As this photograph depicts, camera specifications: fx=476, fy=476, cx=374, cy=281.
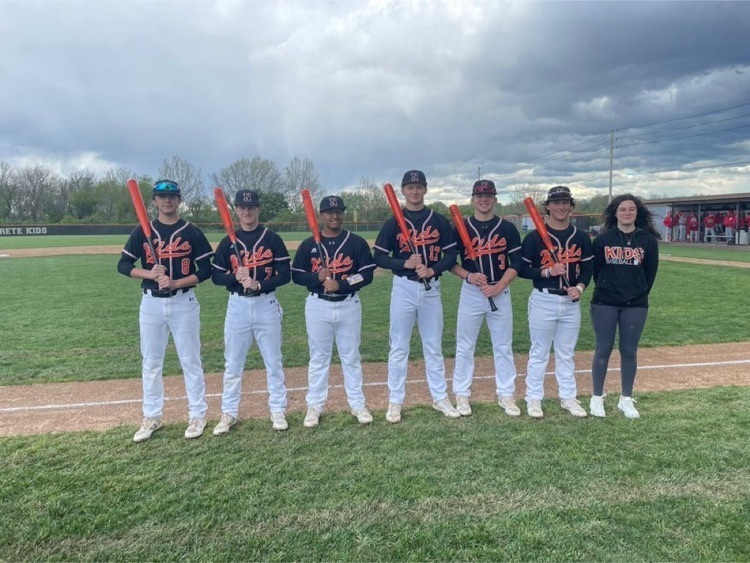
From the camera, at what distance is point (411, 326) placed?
14.5ft

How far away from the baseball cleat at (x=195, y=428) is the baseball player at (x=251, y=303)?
142mm

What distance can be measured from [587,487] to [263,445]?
2422 millimetres

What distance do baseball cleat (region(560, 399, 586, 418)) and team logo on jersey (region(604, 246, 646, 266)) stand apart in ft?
4.44

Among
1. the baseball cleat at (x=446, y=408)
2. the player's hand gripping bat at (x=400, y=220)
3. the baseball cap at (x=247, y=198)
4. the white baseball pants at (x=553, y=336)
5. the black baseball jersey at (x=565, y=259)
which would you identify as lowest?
the baseball cleat at (x=446, y=408)

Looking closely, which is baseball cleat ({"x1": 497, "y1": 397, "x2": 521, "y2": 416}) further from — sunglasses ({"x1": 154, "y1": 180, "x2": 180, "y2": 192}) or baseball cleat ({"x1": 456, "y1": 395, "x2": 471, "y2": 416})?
sunglasses ({"x1": 154, "y1": 180, "x2": 180, "y2": 192})

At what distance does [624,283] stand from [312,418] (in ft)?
9.99

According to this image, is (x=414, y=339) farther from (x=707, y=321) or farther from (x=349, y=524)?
(x=707, y=321)

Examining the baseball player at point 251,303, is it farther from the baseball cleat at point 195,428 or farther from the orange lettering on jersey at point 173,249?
the orange lettering on jersey at point 173,249

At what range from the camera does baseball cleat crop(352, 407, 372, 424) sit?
4.27 m

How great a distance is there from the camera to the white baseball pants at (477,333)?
14.6 ft

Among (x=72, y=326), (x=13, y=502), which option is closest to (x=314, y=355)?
(x=13, y=502)

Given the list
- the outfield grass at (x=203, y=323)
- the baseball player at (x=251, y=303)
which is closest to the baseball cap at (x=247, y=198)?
the baseball player at (x=251, y=303)

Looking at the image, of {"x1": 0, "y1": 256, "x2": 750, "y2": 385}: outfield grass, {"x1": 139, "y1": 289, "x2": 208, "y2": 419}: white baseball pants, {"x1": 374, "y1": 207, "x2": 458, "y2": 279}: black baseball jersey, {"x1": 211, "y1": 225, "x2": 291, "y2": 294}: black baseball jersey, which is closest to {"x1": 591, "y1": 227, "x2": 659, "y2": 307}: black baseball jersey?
{"x1": 374, "y1": 207, "x2": 458, "y2": 279}: black baseball jersey

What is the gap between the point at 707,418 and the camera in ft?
14.2
